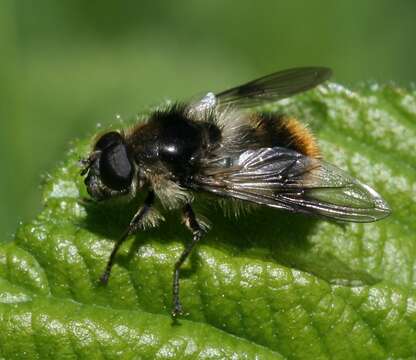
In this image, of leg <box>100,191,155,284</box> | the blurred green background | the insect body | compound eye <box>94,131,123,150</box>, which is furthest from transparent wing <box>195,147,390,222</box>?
the blurred green background

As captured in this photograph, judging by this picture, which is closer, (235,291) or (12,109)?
(235,291)

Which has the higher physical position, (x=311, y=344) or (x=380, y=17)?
(x=380, y=17)

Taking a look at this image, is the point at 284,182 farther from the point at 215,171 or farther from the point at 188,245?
the point at 188,245

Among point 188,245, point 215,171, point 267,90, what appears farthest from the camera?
point 267,90

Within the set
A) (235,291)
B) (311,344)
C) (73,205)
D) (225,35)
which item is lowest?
(311,344)

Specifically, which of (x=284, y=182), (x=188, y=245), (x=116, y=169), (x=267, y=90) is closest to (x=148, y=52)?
(x=267, y=90)

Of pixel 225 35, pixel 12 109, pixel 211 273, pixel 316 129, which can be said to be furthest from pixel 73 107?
pixel 211 273

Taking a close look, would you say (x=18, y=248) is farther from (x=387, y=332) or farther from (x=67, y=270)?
(x=387, y=332)
